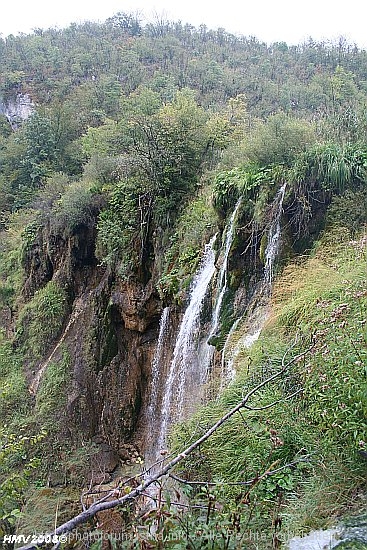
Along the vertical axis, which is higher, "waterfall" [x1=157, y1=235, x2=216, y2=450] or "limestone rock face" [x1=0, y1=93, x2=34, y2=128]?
"limestone rock face" [x1=0, y1=93, x2=34, y2=128]

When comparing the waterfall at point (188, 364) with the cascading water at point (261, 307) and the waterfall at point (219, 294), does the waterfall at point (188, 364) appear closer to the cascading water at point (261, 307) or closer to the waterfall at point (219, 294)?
the waterfall at point (219, 294)

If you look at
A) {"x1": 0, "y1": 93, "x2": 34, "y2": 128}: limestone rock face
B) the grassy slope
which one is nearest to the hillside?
the grassy slope

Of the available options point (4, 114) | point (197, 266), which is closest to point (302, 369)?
point (197, 266)

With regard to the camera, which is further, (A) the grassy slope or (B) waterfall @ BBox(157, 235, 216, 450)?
(B) waterfall @ BBox(157, 235, 216, 450)

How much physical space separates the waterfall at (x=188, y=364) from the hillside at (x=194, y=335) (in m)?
0.04

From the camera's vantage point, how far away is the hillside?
288 cm

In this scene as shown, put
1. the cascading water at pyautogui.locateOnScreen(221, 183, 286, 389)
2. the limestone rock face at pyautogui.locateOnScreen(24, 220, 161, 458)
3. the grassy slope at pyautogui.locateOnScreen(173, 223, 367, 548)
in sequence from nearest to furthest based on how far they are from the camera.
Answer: the grassy slope at pyautogui.locateOnScreen(173, 223, 367, 548) < the cascading water at pyautogui.locateOnScreen(221, 183, 286, 389) < the limestone rock face at pyautogui.locateOnScreen(24, 220, 161, 458)

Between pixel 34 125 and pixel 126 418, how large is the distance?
686 inches

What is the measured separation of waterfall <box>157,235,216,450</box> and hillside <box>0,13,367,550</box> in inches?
1.4

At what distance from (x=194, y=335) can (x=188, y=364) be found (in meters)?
0.41

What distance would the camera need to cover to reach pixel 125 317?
1015cm

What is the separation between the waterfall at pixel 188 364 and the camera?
6.73m

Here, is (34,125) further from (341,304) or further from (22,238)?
(341,304)

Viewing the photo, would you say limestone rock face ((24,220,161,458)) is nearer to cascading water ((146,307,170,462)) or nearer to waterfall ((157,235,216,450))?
cascading water ((146,307,170,462))
